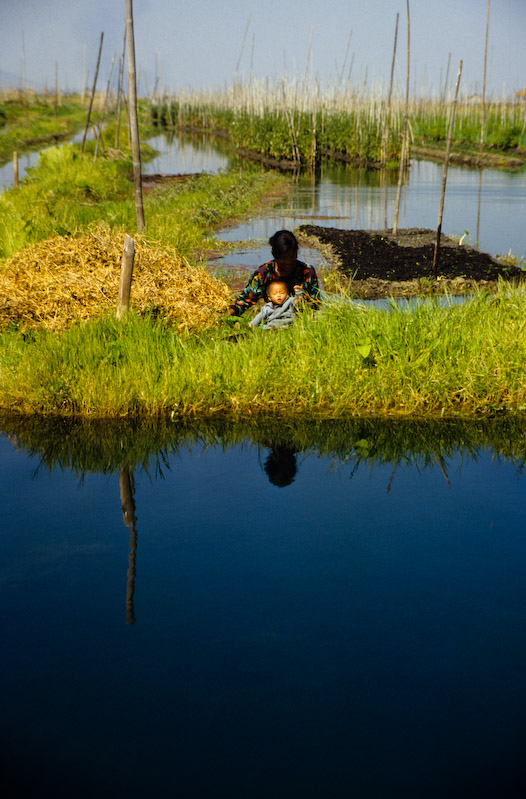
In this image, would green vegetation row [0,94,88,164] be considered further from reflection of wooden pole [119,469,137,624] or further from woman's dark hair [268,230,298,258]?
reflection of wooden pole [119,469,137,624]

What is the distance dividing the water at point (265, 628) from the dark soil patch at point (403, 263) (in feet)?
15.3

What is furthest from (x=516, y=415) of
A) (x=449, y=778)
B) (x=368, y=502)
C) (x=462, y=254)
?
(x=462, y=254)

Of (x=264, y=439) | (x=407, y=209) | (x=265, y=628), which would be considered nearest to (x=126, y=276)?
(x=264, y=439)

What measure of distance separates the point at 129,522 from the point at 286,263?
131 inches

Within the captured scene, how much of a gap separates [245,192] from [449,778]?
1988 centimetres

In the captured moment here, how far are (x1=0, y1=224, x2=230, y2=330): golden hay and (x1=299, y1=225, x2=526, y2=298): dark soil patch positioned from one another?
258cm

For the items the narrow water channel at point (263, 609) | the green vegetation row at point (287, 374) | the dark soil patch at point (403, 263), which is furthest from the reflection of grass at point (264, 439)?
the dark soil patch at point (403, 263)

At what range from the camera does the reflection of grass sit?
16.0 feet

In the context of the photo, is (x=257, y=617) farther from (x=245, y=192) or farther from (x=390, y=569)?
(x=245, y=192)

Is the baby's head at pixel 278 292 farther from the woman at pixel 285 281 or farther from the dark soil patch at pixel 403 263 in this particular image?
A: the dark soil patch at pixel 403 263

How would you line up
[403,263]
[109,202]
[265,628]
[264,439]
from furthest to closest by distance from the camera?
[109,202] → [403,263] → [264,439] → [265,628]

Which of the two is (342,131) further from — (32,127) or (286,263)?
(286,263)

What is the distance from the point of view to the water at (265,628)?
2430 mm

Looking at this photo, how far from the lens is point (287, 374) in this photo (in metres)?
5.79
